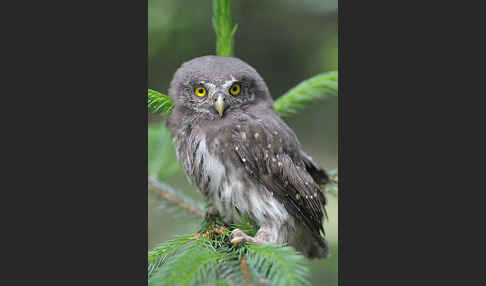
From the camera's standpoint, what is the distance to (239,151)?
6.64ft

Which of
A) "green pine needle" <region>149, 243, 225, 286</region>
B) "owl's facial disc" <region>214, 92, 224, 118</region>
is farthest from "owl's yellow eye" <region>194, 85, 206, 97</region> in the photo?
"green pine needle" <region>149, 243, 225, 286</region>

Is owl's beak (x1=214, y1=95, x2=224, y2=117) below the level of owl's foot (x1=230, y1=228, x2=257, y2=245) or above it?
above

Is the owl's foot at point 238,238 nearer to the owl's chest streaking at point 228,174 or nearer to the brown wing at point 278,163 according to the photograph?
the owl's chest streaking at point 228,174

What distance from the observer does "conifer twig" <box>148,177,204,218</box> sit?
2514mm

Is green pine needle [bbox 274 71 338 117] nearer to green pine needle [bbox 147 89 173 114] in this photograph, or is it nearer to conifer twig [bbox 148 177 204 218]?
green pine needle [bbox 147 89 173 114]

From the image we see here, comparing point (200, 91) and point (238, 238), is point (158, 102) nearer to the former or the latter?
point (200, 91)

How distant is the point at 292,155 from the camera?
7.39 ft

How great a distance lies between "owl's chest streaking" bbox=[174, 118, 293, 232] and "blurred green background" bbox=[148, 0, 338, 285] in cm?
35

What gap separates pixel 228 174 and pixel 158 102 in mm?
551

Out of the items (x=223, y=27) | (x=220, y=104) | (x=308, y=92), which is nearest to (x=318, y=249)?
(x=308, y=92)

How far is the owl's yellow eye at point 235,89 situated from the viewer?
7.07ft
